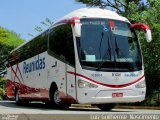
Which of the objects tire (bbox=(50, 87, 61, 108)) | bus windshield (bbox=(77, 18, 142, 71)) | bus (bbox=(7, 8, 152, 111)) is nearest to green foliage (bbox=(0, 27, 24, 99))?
tire (bbox=(50, 87, 61, 108))

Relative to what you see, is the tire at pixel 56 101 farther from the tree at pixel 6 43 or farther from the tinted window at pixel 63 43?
the tree at pixel 6 43

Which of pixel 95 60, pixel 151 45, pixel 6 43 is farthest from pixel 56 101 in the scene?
pixel 6 43

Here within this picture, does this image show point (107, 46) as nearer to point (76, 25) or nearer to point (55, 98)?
point (76, 25)

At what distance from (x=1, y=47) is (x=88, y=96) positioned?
163ft

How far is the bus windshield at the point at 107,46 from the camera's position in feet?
56.4

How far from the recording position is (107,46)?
690 inches

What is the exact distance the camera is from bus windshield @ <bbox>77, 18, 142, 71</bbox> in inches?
677

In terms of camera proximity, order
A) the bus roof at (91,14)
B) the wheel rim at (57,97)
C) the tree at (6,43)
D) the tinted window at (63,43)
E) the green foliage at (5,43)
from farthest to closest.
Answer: the tree at (6,43) → the green foliage at (5,43) → the wheel rim at (57,97) → the bus roof at (91,14) → the tinted window at (63,43)

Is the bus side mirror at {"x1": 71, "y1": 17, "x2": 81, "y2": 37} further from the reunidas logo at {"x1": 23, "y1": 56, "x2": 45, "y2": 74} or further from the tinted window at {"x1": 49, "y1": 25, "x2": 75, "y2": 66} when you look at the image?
the reunidas logo at {"x1": 23, "y1": 56, "x2": 45, "y2": 74}

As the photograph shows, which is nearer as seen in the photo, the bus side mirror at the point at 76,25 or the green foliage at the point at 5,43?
the bus side mirror at the point at 76,25

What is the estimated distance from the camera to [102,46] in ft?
57.3

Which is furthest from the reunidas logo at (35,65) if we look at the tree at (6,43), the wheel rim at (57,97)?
the tree at (6,43)

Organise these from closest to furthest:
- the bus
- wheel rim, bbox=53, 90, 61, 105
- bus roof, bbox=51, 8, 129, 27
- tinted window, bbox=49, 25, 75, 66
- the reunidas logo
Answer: the bus < tinted window, bbox=49, 25, 75, 66 < bus roof, bbox=51, 8, 129, 27 < wheel rim, bbox=53, 90, 61, 105 < the reunidas logo

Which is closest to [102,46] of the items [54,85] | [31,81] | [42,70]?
[54,85]
